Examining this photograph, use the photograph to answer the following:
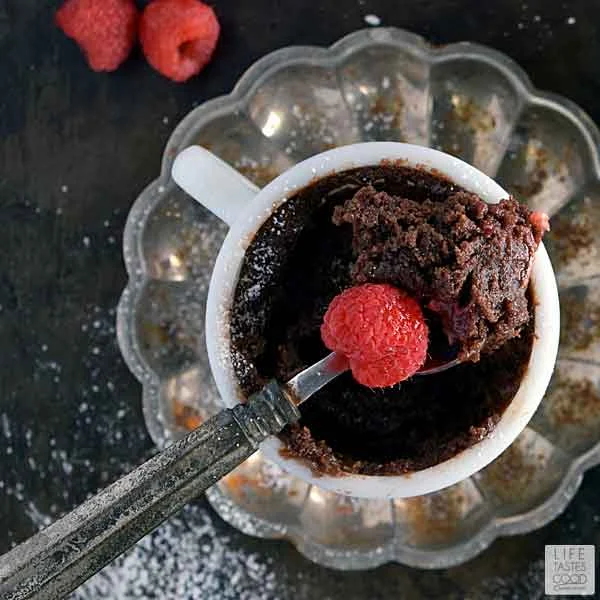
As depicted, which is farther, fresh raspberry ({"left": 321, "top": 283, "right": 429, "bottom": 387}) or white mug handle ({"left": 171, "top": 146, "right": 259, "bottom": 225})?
white mug handle ({"left": 171, "top": 146, "right": 259, "bottom": 225})

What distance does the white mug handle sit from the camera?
0.96 meters

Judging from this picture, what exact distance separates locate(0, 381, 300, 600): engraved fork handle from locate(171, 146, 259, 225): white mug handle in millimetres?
178

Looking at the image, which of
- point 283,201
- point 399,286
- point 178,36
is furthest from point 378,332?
point 178,36

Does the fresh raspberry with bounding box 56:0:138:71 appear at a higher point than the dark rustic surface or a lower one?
higher

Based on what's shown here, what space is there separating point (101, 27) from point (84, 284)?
12.1 inches

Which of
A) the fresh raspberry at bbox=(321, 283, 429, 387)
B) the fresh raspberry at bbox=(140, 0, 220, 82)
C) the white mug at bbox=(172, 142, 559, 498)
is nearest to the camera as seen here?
the fresh raspberry at bbox=(321, 283, 429, 387)

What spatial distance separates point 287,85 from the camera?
1.14 m

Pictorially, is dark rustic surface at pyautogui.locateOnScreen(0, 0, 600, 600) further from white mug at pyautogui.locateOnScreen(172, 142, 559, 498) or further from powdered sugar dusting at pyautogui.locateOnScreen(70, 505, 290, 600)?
white mug at pyautogui.locateOnScreen(172, 142, 559, 498)

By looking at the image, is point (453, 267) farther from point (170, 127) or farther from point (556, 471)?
point (170, 127)

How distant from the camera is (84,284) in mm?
1233

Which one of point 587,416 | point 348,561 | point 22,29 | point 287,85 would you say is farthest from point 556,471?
point 22,29

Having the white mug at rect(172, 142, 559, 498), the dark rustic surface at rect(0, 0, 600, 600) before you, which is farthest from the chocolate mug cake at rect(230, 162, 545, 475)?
the dark rustic surface at rect(0, 0, 600, 600)

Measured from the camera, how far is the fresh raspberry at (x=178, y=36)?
116 cm

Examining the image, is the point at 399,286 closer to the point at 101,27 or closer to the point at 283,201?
the point at 283,201
